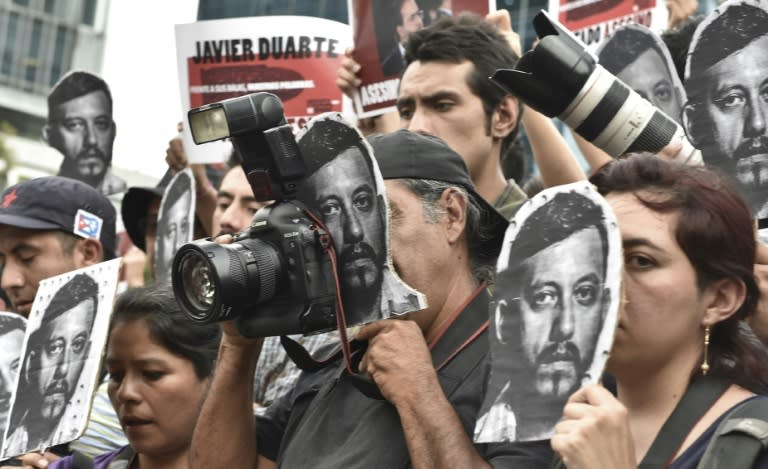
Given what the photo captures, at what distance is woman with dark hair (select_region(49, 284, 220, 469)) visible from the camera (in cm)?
390

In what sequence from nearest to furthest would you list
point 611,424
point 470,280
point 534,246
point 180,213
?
point 611,424 < point 534,246 < point 470,280 < point 180,213

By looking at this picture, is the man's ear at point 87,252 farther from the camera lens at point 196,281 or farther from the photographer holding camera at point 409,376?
the camera lens at point 196,281

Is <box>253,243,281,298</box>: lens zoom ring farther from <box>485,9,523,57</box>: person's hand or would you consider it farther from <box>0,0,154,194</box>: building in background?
<box>0,0,154,194</box>: building in background

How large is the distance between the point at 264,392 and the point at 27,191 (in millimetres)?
1237

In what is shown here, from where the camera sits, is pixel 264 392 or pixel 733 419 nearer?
pixel 733 419

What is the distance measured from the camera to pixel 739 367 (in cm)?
274

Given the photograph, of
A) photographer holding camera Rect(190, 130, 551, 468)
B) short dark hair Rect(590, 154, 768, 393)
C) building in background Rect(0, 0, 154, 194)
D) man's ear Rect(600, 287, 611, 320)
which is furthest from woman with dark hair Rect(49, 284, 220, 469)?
building in background Rect(0, 0, 154, 194)

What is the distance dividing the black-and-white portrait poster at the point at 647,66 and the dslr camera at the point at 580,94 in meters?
0.64

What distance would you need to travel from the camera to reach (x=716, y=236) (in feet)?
9.02

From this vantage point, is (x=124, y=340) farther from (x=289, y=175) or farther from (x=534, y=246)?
(x=534, y=246)

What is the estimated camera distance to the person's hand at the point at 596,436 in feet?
8.05

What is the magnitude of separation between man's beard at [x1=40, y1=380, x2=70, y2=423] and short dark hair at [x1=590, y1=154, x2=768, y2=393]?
5.55 feet

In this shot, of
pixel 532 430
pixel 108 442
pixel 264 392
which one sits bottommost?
pixel 108 442

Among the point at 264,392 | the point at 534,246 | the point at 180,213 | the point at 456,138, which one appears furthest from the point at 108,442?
the point at 534,246
